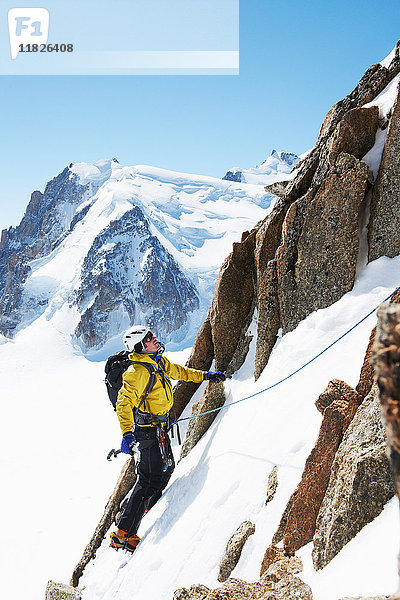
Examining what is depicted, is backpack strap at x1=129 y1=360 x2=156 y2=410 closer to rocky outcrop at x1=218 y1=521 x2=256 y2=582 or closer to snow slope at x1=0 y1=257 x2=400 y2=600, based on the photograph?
snow slope at x1=0 y1=257 x2=400 y2=600

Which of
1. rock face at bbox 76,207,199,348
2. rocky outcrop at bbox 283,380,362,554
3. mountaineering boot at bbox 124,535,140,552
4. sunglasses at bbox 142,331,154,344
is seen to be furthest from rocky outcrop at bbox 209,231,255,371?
rock face at bbox 76,207,199,348

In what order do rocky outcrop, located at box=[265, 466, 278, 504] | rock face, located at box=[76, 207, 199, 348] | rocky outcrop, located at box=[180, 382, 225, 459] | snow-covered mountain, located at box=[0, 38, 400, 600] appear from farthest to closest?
rock face, located at box=[76, 207, 199, 348] < rocky outcrop, located at box=[180, 382, 225, 459] < rocky outcrop, located at box=[265, 466, 278, 504] < snow-covered mountain, located at box=[0, 38, 400, 600]

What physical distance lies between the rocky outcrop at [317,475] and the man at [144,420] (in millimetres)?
3576

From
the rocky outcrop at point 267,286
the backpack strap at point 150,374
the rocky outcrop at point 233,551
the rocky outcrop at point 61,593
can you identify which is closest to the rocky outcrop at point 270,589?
the rocky outcrop at point 233,551

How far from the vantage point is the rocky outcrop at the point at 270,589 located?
334cm

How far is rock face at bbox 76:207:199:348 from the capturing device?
112938 mm

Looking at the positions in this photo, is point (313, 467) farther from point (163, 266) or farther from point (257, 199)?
point (257, 199)

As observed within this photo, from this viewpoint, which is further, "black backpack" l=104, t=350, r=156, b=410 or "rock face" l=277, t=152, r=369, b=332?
"black backpack" l=104, t=350, r=156, b=410

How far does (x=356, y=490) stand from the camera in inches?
137

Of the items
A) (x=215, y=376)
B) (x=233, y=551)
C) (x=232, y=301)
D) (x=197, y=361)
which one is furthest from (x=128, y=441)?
(x=232, y=301)

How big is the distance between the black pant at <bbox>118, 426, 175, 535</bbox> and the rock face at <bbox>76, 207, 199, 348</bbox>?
103844 millimetres

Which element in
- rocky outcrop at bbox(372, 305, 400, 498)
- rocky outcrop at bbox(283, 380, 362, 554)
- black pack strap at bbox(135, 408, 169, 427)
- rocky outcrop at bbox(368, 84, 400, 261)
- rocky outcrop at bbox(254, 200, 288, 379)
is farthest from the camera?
rocky outcrop at bbox(254, 200, 288, 379)

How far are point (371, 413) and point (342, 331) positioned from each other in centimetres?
264

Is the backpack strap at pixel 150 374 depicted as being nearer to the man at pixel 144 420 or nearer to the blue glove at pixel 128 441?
the man at pixel 144 420
